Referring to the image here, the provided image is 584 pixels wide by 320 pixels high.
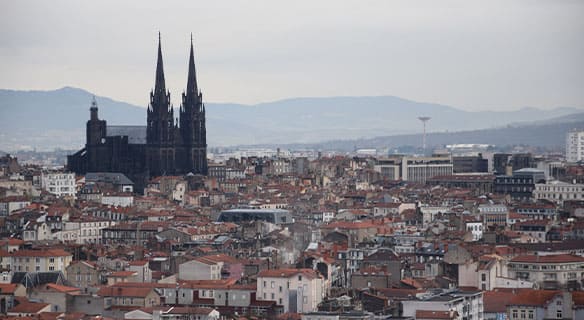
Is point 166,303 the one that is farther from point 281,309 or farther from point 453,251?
point 453,251

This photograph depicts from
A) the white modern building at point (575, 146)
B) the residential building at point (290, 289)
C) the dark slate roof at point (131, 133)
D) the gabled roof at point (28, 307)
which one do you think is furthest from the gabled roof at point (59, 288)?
the white modern building at point (575, 146)

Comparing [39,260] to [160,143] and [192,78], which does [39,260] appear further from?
[192,78]

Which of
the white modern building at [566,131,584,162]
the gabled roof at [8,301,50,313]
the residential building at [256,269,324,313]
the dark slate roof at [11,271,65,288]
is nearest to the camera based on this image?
the gabled roof at [8,301,50,313]

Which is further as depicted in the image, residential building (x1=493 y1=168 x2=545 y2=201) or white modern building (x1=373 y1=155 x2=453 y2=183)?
white modern building (x1=373 y1=155 x2=453 y2=183)

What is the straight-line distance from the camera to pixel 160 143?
121500mm

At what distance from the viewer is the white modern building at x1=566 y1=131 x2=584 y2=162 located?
188500 mm

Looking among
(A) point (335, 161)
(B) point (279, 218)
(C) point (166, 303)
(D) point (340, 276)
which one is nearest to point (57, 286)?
(C) point (166, 303)

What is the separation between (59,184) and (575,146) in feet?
303

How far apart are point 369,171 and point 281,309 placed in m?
94.2

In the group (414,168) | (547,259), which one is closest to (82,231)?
(547,259)

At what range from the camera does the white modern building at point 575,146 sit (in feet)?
618

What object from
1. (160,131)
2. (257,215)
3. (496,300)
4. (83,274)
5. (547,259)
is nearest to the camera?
(496,300)

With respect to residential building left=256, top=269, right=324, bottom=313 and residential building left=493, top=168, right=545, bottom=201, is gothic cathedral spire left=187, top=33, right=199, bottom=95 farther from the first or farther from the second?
residential building left=256, top=269, right=324, bottom=313

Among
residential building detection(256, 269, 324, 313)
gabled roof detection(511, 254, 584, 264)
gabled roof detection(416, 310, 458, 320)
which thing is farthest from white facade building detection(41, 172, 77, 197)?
gabled roof detection(416, 310, 458, 320)
